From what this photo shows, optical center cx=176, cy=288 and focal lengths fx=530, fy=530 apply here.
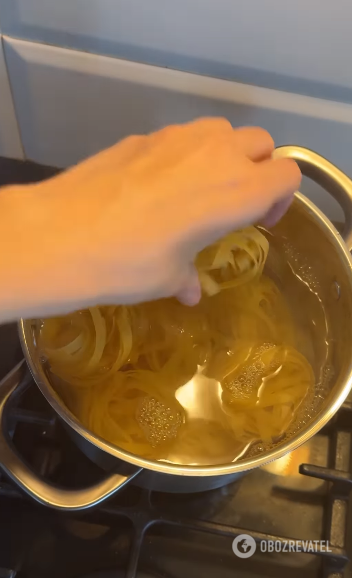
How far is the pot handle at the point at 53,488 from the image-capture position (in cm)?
53

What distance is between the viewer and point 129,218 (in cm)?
38

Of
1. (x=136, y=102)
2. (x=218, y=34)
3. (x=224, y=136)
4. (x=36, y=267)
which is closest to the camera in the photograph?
(x=36, y=267)

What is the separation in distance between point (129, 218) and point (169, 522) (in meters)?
0.44

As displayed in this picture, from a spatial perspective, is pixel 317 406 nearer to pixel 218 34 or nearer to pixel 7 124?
pixel 218 34

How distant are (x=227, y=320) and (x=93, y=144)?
1.14 feet

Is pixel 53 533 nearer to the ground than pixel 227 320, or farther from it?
nearer to the ground

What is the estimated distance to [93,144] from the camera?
83 centimetres

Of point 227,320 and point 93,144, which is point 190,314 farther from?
point 93,144

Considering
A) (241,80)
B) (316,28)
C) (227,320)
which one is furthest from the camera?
(227,320)

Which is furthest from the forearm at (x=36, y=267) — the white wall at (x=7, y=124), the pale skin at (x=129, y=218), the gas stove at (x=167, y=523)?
the white wall at (x=7, y=124)

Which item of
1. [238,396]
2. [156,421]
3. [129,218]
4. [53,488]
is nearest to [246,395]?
[238,396]

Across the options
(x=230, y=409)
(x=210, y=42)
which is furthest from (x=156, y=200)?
(x=230, y=409)

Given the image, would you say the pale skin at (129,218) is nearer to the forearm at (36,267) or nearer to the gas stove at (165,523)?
the forearm at (36,267)

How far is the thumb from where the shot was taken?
1.39ft
